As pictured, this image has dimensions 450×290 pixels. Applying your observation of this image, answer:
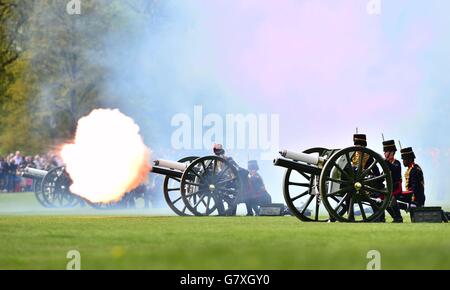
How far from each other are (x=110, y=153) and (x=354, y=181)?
7.60 m

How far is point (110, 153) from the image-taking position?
23.5 meters

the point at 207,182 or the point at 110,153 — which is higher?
the point at 110,153

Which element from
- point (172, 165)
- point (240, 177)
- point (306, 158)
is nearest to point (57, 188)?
point (172, 165)

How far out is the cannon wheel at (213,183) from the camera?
2117 cm

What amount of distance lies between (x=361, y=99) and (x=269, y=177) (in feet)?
12.0

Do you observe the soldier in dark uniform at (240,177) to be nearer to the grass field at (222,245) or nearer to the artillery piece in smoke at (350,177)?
the grass field at (222,245)

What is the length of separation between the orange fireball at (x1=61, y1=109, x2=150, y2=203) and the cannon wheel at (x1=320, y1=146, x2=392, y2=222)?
6928mm

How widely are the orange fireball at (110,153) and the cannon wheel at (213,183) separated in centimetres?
216

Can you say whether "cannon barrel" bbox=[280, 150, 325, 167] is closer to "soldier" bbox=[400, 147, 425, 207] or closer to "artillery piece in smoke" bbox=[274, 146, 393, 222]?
"artillery piece in smoke" bbox=[274, 146, 393, 222]

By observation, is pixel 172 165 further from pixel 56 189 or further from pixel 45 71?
pixel 45 71

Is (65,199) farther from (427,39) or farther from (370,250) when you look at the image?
(370,250)

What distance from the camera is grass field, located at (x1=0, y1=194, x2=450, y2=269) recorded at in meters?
10.7

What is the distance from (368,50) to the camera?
3094 cm

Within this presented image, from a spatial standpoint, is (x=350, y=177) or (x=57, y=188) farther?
(x=57, y=188)
